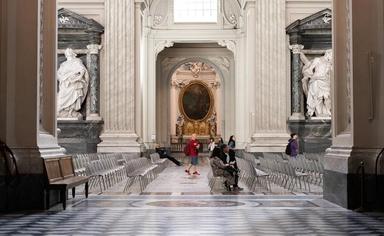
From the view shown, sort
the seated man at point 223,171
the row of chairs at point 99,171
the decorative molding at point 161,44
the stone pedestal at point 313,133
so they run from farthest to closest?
the decorative molding at point 161,44 < the stone pedestal at point 313,133 < the row of chairs at point 99,171 < the seated man at point 223,171

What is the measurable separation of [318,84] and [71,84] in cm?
922

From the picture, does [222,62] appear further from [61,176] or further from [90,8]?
[61,176]

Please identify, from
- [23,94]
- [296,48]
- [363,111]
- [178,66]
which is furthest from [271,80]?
[23,94]

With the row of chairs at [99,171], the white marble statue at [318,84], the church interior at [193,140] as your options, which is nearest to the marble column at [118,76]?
the church interior at [193,140]

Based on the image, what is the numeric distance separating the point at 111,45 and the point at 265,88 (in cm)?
608

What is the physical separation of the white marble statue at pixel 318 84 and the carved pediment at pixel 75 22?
784 cm

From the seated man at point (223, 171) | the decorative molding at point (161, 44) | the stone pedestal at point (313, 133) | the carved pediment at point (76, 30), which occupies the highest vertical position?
the decorative molding at point (161, 44)

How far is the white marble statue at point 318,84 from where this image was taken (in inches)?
999

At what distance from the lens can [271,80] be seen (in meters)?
26.0

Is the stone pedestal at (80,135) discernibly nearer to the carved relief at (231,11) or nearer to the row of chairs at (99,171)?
the row of chairs at (99,171)

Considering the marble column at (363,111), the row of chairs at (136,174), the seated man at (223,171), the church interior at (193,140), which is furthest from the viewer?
the row of chairs at (136,174)

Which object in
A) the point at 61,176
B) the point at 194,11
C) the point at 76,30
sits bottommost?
the point at 61,176

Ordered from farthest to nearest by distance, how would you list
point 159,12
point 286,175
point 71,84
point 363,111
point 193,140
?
point 159,12 → point 71,84 → point 193,140 → point 286,175 → point 363,111

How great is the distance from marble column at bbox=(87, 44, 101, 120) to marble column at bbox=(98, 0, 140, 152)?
0.27 metres
